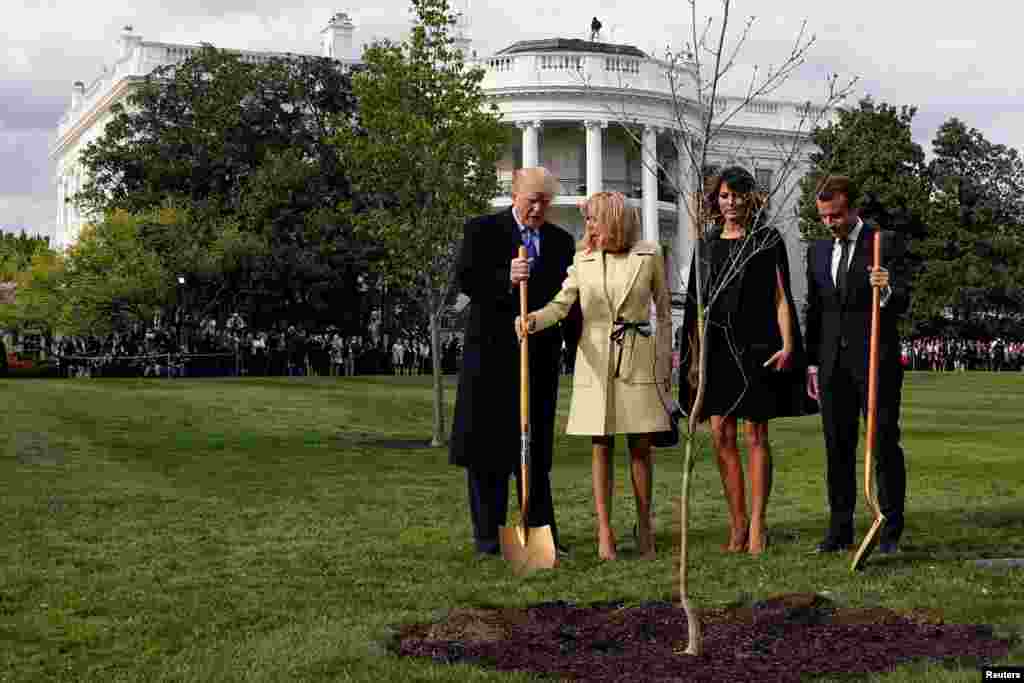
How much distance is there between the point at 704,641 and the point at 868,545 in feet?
5.67

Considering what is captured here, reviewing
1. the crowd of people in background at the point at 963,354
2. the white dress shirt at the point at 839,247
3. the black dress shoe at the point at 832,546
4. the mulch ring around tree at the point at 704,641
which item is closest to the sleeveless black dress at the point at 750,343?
the white dress shirt at the point at 839,247

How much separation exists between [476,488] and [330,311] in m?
45.4

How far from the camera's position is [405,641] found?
21.6 feet

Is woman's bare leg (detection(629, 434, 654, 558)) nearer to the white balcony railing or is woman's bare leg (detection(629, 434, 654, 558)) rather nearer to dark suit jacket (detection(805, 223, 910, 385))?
dark suit jacket (detection(805, 223, 910, 385))

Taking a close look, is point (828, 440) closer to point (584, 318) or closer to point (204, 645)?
point (584, 318)

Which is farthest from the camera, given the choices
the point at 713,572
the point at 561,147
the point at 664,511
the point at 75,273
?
the point at 561,147

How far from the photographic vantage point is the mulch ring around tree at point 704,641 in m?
6.01

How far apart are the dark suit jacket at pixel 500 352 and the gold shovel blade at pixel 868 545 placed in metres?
2.02

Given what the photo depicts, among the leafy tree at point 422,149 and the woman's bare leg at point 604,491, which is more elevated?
the leafy tree at point 422,149

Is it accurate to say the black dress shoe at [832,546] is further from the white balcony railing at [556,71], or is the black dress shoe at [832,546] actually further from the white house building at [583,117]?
the white balcony railing at [556,71]

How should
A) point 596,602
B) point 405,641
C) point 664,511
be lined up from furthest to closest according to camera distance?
point 664,511 < point 596,602 < point 405,641

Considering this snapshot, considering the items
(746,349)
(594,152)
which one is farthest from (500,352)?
(594,152)

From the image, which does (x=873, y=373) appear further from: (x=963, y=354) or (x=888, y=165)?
(x=963, y=354)

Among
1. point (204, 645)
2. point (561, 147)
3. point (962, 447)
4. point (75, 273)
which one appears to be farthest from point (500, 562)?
point (561, 147)
